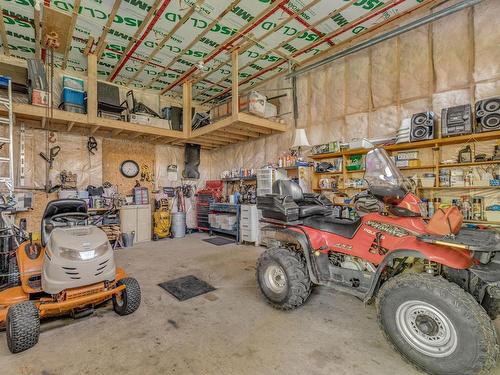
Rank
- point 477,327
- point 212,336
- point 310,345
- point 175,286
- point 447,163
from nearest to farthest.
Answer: point 477,327 → point 310,345 → point 212,336 → point 175,286 → point 447,163

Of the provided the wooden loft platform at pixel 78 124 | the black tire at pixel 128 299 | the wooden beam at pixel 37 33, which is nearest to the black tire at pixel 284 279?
the black tire at pixel 128 299

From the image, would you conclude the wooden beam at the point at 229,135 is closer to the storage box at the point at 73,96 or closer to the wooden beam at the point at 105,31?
the wooden beam at the point at 105,31

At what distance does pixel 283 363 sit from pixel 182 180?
6.30m

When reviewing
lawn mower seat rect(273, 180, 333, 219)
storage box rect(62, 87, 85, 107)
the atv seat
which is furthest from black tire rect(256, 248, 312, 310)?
storage box rect(62, 87, 85, 107)

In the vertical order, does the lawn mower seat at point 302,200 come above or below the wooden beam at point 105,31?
below

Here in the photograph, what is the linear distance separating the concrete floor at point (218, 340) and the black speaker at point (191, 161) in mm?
4768

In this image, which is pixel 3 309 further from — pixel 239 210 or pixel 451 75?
pixel 451 75

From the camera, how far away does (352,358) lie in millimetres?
1814

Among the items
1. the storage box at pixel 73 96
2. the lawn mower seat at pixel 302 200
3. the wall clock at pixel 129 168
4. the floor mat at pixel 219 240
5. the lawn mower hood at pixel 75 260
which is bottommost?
the floor mat at pixel 219 240

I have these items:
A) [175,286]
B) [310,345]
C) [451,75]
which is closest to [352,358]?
[310,345]

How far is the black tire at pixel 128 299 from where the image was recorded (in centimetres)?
241

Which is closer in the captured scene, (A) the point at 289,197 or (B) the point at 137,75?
(A) the point at 289,197

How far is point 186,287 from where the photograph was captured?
10.3 feet

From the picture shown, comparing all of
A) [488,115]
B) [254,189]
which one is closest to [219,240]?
[254,189]
